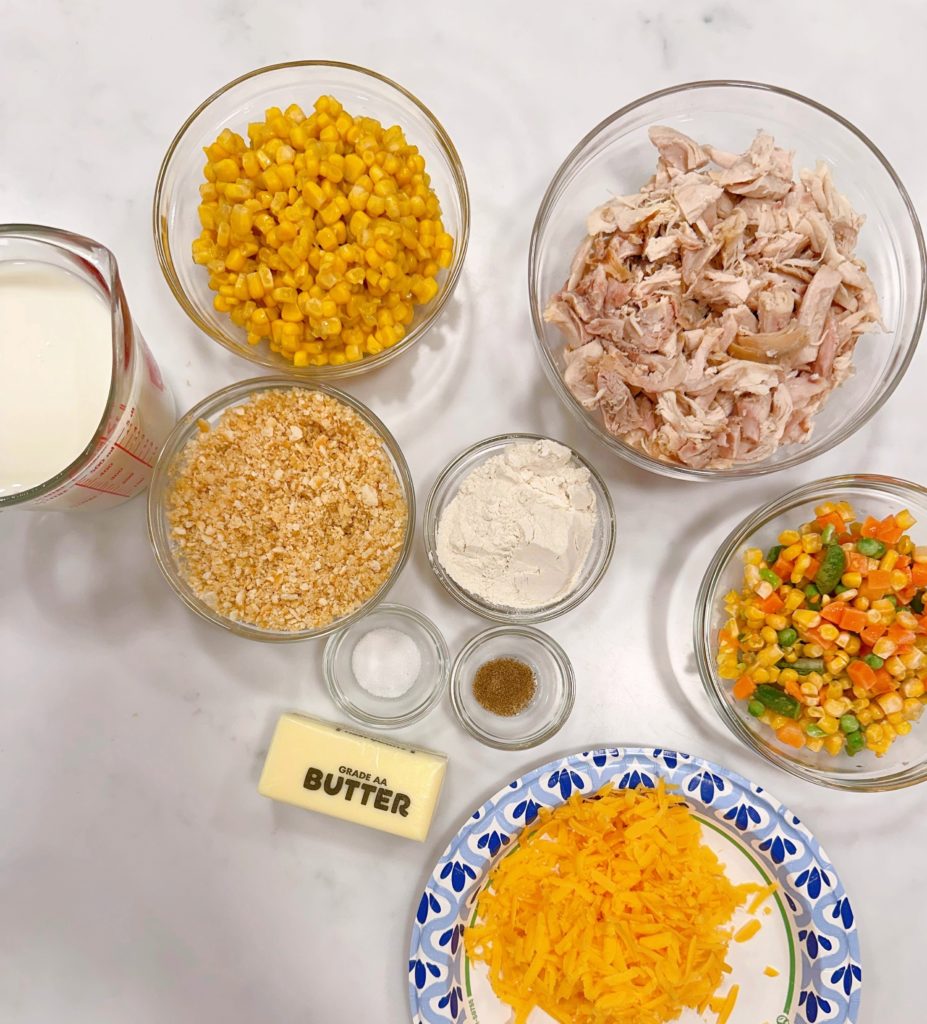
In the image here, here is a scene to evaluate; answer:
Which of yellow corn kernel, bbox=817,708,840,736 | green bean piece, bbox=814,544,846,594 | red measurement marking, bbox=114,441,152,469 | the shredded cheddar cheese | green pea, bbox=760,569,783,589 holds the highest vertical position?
green bean piece, bbox=814,544,846,594

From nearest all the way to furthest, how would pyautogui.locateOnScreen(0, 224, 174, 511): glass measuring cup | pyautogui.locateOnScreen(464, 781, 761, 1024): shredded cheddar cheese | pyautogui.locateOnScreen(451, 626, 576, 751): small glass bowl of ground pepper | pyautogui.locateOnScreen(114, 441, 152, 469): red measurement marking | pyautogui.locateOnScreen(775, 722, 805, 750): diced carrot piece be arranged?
pyautogui.locateOnScreen(0, 224, 174, 511): glass measuring cup < pyautogui.locateOnScreen(114, 441, 152, 469): red measurement marking < pyautogui.locateOnScreen(464, 781, 761, 1024): shredded cheddar cheese < pyautogui.locateOnScreen(775, 722, 805, 750): diced carrot piece < pyautogui.locateOnScreen(451, 626, 576, 751): small glass bowl of ground pepper

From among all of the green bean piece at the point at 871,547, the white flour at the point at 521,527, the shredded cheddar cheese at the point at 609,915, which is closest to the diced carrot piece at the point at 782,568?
the green bean piece at the point at 871,547

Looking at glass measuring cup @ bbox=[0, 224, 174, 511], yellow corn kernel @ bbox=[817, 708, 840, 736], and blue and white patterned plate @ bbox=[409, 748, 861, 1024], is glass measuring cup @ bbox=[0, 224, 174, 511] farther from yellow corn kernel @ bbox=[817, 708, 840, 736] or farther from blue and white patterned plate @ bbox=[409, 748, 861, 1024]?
yellow corn kernel @ bbox=[817, 708, 840, 736]

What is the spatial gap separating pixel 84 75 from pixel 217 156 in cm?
57

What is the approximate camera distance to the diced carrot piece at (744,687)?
154cm

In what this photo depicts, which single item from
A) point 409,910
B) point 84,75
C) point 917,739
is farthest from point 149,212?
point 917,739

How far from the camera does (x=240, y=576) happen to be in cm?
147

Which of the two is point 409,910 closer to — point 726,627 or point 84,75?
point 726,627

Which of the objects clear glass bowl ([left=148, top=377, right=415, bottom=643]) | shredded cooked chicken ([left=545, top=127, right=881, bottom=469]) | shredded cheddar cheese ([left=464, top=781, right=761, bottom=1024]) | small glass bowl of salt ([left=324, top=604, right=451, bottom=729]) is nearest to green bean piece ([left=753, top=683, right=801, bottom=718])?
shredded cheddar cheese ([left=464, top=781, right=761, bottom=1024])

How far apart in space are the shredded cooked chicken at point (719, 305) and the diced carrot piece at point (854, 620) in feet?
1.17

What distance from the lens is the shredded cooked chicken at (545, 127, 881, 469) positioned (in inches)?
52.9

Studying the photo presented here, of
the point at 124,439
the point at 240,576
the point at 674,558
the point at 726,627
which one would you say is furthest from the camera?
the point at 674,558

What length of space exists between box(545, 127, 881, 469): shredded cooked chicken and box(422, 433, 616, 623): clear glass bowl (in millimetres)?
204

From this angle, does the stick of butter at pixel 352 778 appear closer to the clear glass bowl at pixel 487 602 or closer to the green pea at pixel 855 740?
the clear glass bowl at pixel 487 602
